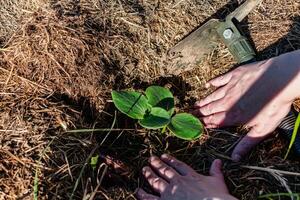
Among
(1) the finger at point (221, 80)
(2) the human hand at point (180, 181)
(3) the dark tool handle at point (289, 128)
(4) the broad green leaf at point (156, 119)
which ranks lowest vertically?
(3) the dark tool handle at point (289, 128)

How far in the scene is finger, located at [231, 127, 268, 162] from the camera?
82.8 inches

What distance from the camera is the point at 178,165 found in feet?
6.61

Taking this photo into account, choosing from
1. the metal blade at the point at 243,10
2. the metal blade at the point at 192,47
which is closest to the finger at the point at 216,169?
the metal blade at the point at 192,47

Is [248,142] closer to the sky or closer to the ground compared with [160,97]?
closer to the ground

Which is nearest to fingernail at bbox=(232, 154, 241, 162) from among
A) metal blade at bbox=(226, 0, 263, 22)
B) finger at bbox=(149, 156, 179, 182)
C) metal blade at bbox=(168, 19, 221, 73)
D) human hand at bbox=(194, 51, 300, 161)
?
human hand at bbox=(194, 51, 300, 161)

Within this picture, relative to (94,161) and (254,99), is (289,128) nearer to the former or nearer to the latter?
(254,99)

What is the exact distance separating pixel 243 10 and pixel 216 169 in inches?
32.3

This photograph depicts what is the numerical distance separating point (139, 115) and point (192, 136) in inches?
9.8

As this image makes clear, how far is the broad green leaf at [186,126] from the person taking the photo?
2.07 meters

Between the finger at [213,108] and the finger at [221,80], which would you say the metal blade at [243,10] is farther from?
the finger at [213,108]

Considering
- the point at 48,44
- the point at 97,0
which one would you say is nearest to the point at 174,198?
the point at 48,44

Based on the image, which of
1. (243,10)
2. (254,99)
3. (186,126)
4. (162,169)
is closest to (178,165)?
(162,169)

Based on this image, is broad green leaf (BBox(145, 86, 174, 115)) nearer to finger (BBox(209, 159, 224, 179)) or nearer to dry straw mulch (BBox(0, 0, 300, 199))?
dry straw mulch (BBox(0, 0, 300, 199))

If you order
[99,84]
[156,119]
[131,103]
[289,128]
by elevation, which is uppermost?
[99,84]
